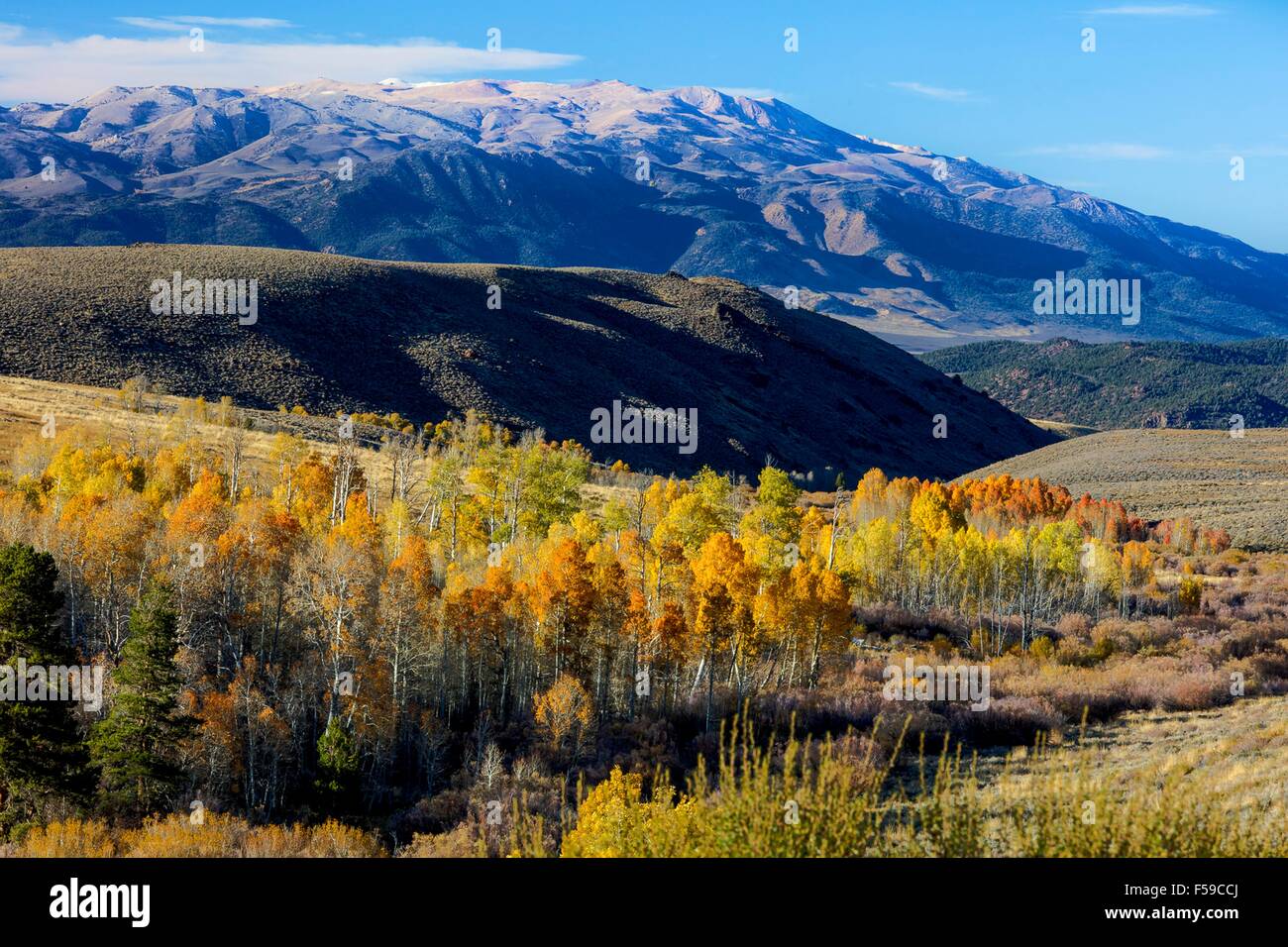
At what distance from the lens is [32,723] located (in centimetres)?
3216

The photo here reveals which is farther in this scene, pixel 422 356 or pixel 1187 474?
pixel 422 356

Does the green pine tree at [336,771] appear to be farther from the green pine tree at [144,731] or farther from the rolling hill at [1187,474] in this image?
the rolling hill at [1187,474]

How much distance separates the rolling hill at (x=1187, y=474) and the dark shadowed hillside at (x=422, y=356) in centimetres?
2610

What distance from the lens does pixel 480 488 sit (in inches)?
2724

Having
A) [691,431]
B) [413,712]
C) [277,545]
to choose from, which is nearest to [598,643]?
[413,712]

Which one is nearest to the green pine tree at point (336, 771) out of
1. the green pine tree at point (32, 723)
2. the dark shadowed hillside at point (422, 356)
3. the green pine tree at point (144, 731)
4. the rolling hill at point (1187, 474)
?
the green pine tree at point (144, 731)

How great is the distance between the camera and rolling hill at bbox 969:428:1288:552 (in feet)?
358

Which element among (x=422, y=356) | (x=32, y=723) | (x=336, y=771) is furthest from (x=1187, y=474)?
(x=32, y=723)

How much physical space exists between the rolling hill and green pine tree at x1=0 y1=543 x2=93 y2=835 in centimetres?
10327

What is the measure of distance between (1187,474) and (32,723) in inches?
5299

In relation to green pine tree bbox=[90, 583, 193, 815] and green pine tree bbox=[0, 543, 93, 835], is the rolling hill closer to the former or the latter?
green pine tree bbox=[90, 583, 193, 815]

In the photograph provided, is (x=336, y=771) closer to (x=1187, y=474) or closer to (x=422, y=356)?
(x=422, y=356)

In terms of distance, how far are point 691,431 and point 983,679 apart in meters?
102
